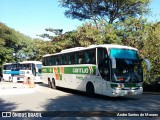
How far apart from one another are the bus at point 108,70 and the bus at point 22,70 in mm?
15608

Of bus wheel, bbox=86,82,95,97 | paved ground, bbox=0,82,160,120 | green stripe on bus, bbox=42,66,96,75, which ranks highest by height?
green stripe on bus, bbox=42,66,96,75

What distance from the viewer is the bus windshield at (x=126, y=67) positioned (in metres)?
16.9

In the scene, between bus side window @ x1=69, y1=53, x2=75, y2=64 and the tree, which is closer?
bus side window @ x1=69, y1=53, x2=75, y2=64

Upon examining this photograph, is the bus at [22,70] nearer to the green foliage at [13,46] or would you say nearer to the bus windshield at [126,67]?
the green foliage at [13,46]

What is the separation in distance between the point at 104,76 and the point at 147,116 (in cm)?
608

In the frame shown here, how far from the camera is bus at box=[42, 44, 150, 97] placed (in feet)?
55.3

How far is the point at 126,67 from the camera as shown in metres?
17.2

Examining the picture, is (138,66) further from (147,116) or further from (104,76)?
(147,116)

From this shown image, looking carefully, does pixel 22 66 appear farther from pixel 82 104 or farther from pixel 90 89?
pixel 82 104

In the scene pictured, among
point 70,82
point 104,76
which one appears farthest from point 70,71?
point 104,76

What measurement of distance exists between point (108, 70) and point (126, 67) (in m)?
1.02

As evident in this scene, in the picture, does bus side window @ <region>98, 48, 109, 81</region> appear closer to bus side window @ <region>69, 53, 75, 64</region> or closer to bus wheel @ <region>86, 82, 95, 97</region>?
bus wheel @ <region>86, 82, 95, 97</region>

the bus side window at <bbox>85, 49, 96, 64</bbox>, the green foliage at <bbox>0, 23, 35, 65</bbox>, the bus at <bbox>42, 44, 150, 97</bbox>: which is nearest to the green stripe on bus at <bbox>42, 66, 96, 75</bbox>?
the bus at <bbox>42, 44, 150, 97</bbox>

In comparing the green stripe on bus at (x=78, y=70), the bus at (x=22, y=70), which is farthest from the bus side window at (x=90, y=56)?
the bus at (x=22, y=70)
